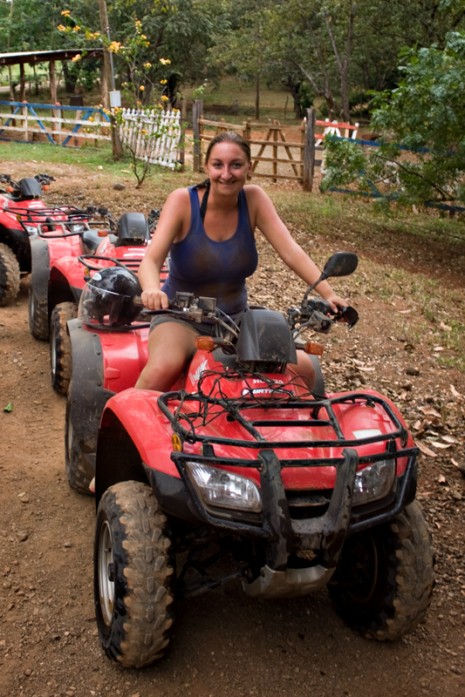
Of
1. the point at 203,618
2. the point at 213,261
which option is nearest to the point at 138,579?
the point at 203,618

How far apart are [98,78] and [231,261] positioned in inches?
1572

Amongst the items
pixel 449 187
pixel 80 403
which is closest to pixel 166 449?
pixel 80 403

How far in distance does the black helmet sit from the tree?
7.23 m

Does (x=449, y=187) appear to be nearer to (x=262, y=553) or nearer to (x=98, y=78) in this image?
(x=262, y=553)

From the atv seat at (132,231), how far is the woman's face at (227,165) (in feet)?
7.84

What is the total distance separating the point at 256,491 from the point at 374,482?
1.53 feet

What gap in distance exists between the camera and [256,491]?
8.95 ft

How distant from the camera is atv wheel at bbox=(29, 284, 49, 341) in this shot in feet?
22.1

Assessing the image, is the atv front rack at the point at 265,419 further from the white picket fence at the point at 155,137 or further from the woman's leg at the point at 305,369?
the white picket fence at the point at 155,137

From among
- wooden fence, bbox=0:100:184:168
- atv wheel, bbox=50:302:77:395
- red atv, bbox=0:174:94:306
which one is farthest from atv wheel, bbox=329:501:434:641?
wooden fence, bbox=0:100:184:168

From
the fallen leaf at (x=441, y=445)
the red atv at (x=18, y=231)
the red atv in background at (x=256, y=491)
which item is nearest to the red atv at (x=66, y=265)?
the red atv at (x=18, y=231)

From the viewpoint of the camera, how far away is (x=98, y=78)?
40.5 meters

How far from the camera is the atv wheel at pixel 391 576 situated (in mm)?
3020

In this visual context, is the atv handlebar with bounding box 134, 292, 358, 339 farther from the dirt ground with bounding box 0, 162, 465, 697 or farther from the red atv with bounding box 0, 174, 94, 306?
the red atv with bounding box 0, 174, 94, 306
